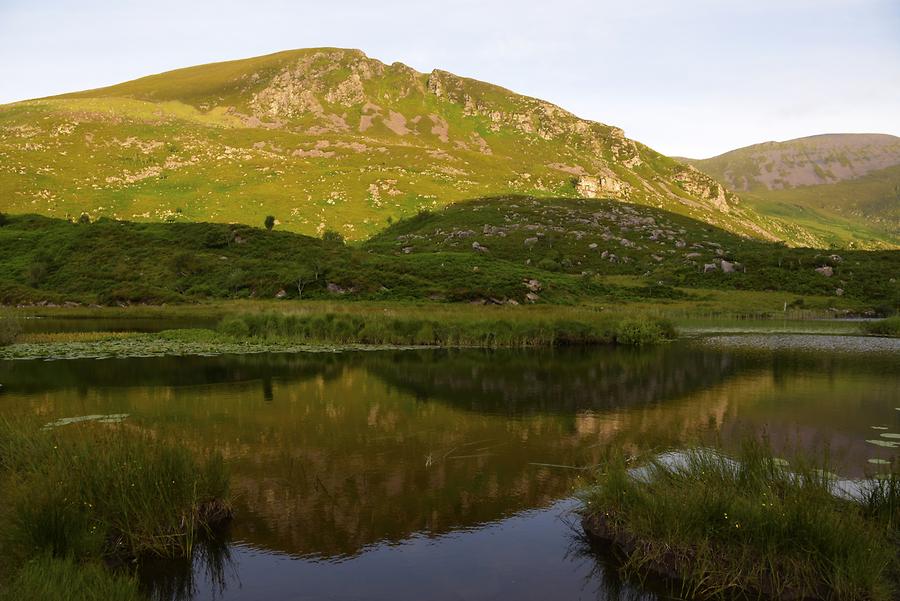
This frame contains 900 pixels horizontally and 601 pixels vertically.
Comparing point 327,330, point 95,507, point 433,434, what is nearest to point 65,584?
point 95,507

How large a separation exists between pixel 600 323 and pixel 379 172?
356 ft

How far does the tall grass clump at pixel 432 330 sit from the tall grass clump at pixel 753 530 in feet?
104

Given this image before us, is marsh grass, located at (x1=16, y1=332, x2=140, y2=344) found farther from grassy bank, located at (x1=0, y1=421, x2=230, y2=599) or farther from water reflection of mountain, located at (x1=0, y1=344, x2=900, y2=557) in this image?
grassy bank, located at (x1=0, y1=421, x2=230, y2=599)

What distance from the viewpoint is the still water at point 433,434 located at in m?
11.5

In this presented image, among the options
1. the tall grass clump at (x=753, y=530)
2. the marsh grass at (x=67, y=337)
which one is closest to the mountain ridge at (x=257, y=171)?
the marsh grass at (x=67, y=337)

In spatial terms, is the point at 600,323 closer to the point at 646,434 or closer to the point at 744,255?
the point at 646,434

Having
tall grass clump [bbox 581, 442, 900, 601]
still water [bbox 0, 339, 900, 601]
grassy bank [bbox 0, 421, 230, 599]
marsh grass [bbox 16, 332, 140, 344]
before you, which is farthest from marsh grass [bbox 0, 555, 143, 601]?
marsh grass [bbox 16, 332, 140, 344]

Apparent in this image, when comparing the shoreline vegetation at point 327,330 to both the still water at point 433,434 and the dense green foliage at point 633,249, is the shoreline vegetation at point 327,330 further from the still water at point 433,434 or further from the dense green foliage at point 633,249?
the dense green foliage at point 633,249

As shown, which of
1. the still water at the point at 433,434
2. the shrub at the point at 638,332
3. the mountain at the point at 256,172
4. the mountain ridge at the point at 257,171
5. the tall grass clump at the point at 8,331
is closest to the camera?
the still water at the point at 433,434

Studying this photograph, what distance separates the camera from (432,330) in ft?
146

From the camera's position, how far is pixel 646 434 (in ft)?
67.8

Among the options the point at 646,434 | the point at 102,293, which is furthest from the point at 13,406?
the point at 102,293

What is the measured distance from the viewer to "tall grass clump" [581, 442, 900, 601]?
9.93 meters

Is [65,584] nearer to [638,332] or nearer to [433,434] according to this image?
[433,434]
